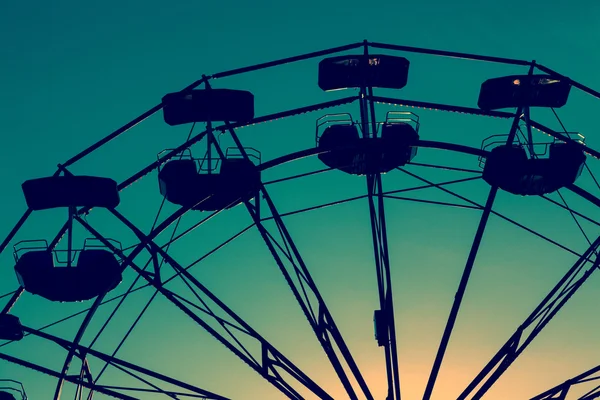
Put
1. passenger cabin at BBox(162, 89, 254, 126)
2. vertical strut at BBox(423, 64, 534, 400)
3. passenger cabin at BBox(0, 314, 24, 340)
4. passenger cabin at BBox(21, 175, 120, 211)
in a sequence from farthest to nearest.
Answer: passenger cabin at BBox(0, 314, 24, 340)
passenger cabin at BBox(162, 89, 254, 126)
passenger cabin at BBox(21, 175, 120, 211)
vertical strut at BBox(423, 64, 534, 400)

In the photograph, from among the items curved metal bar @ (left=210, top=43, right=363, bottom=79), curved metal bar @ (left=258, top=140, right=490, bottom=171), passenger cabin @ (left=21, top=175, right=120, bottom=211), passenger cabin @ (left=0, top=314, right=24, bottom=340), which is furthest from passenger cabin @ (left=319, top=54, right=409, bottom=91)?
passenger cabin @ (left=0, top=314, right=24, bottom=340)

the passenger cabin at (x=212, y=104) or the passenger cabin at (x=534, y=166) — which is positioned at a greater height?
the passenger cabin at (x=212, y=104)

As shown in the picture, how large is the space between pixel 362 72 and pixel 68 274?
9454 mm

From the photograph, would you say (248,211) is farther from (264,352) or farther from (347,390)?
(347,390)

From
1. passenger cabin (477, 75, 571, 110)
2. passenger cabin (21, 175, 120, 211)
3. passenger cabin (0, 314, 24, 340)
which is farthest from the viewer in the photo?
passenger cabin (0, 314, 24, 340)

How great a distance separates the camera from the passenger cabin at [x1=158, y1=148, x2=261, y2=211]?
2234 cm

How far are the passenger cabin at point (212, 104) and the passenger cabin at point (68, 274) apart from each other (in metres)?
4.62

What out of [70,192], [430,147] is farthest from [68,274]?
[430,147]

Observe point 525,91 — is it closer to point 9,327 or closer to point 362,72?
point 362,72

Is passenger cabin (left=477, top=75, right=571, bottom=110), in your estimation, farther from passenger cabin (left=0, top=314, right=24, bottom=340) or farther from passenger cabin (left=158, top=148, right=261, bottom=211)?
passenger cabin (left=0, top=314, right=24, bottom=340)

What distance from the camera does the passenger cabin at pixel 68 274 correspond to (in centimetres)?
2206

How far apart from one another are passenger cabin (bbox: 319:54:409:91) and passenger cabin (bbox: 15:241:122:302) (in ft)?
25.1

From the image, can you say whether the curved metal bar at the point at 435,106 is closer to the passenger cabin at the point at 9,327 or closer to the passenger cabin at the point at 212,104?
the passenger cabin at the point at 212,104

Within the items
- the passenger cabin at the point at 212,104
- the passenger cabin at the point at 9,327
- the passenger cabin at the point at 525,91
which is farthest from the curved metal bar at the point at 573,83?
the passenger cabin at the point at 9,327
